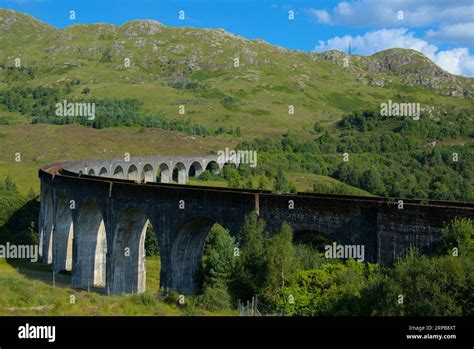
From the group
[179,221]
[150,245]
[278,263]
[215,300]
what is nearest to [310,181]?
[150,245]

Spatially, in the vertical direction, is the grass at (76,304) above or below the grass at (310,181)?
below

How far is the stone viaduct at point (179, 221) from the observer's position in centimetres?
2372

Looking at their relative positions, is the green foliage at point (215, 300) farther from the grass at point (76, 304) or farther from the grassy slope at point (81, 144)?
the grassy slope at point (81, 144)

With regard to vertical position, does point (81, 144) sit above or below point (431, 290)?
above

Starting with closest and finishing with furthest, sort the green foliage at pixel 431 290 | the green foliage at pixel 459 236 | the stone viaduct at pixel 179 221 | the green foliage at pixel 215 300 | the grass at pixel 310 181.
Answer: the green foliage at pixel 431 290, the green foliage at pixel 459 236, the stone viaduct at pixel 179 221, the green foliage at pixel 215 300, the grass at pixel 310 181

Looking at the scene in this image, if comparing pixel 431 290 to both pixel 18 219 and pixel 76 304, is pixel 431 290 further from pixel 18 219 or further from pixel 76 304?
pixel 18 219

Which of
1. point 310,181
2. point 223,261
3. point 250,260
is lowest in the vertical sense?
point 223,261

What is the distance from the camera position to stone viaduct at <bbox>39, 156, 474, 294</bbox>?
2372 cm

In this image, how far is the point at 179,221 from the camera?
31781 millimetres

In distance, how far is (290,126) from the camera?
174 metres

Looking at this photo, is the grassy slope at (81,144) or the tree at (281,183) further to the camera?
the grassy slope at (81,144)

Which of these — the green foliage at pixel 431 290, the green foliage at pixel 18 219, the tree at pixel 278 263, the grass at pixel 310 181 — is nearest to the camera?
the green foliage at pixel 431 290

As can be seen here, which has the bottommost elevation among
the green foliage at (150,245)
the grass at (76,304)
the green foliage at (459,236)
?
the green foliage at (150,245)

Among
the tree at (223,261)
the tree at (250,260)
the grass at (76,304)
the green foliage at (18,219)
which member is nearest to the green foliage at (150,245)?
the green foliage at (18,219)
